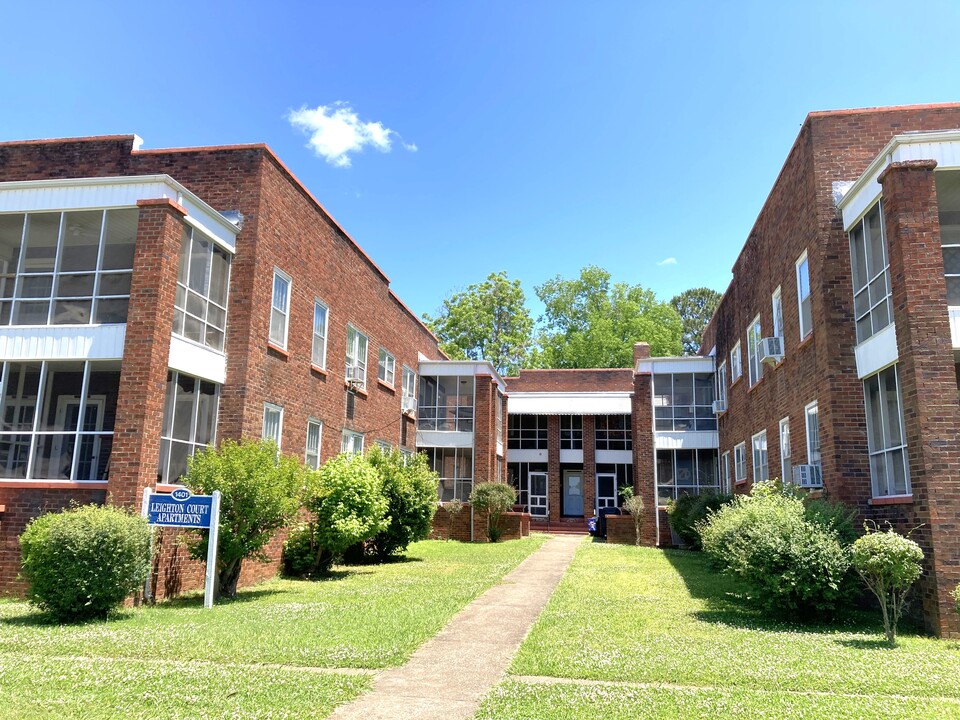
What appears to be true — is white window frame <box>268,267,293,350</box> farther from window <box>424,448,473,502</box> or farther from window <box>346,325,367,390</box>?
window <box>424,448,473,502</box>

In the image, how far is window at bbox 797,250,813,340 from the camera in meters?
13.8

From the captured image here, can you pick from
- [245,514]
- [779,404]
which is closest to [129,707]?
[245,514]

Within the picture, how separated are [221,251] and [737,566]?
10830mm

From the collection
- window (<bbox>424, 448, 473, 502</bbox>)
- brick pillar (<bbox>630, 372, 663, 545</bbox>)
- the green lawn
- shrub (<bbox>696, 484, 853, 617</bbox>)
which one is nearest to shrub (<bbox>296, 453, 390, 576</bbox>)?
the green lawn

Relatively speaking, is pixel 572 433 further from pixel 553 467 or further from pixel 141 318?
pixel 141 318

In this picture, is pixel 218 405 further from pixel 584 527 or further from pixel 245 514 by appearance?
pixel 584 527

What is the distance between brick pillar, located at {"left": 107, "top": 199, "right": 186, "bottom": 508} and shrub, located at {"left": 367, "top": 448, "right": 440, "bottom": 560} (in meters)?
6.73

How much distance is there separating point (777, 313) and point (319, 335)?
11.1 m

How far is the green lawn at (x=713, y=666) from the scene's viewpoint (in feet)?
18.7

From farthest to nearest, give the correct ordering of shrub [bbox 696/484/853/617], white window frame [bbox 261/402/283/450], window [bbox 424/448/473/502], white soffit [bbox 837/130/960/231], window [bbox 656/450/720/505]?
1. window [bbox 424/448/473/502]
2. window [bbox 656/450/720/505]
3. white window frame [bbox 261/402/283/450]
4. white soffit [bbox 837/130/960/231]
5. shrub [bbox 696/484/853/617]

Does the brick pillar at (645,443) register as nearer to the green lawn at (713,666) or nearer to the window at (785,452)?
the window at (785,452)

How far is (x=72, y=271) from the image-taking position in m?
12.5

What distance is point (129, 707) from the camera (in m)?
5.55

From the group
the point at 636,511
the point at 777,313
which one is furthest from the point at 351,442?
the point at 777,313
